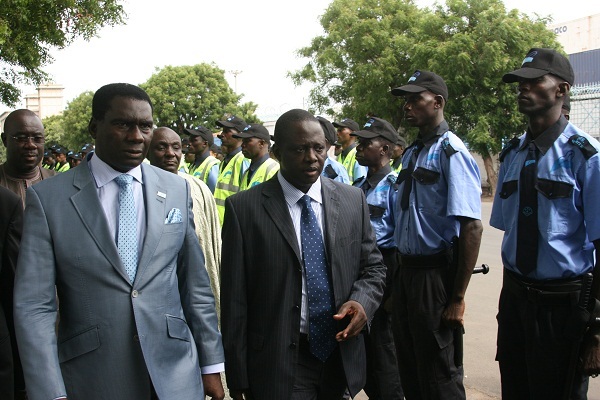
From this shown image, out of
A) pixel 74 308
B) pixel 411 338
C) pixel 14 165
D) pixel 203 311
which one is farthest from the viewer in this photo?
pixel 14 165

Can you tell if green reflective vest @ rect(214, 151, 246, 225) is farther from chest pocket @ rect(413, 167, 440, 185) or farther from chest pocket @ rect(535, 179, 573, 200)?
chest pocket @ rect(535, 179, 573, 200)

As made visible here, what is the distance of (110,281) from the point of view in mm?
2598

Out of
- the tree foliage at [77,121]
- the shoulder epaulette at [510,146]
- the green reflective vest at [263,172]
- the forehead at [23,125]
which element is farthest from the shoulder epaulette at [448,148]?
the tree foliage at [77,121]

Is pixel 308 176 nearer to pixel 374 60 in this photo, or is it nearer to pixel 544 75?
pixel 544 75

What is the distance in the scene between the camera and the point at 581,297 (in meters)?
3.44

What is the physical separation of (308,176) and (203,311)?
2.72 feet

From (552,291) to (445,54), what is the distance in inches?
960

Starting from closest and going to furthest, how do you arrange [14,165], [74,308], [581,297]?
[74,308], [581,297], [14,165]

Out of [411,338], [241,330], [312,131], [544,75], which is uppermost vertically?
[544,75]

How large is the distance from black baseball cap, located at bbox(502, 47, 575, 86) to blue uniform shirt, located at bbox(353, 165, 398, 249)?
172 cm

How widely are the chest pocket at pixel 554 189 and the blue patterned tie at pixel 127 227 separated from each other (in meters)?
2.24

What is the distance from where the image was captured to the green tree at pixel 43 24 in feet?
33.6


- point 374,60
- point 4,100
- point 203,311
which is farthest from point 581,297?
point 374,60

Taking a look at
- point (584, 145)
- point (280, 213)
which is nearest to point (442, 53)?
point (584, 145)
